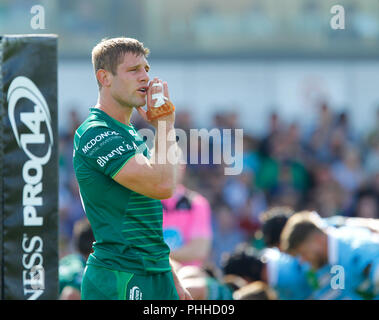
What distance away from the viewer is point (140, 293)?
3.46 metres

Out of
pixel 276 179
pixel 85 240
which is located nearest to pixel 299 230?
pixel 85 240

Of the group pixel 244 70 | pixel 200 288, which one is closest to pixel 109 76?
pixel 200 288

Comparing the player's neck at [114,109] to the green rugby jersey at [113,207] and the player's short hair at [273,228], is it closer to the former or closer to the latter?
the green rugby jersey at [113,207]

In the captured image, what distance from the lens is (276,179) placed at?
33.9 ft

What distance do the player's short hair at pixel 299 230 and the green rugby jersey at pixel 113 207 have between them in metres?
2.23

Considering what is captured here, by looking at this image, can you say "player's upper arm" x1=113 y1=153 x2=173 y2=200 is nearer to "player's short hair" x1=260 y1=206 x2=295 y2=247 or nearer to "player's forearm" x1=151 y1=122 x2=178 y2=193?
"player's forearm" x1=151 y1=122 x2=178 y2=193

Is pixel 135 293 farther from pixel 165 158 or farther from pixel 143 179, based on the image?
pixel 165 158

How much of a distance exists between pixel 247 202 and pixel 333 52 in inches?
181

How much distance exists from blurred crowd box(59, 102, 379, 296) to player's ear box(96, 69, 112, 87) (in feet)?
16.6

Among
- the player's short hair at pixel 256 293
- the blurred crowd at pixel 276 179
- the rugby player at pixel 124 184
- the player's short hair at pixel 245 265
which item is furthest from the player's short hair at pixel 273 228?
the rugby player at pixel 124 184

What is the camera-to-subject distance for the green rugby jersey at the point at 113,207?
3449 mm

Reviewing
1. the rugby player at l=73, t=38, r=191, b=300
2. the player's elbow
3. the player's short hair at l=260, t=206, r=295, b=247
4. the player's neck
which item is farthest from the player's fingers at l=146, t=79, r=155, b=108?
the player's short hair at l=260, t=206, r=295, b=247

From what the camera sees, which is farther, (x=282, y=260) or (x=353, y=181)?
(x=353, y=181)

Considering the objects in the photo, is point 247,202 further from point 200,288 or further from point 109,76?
point 109,76
